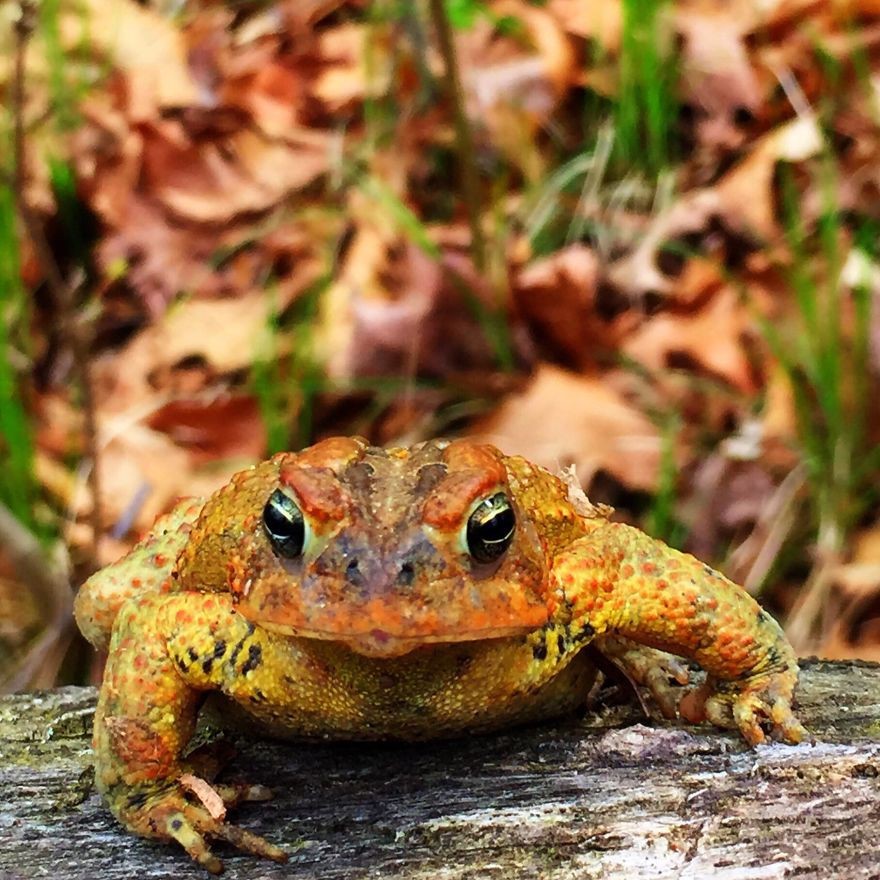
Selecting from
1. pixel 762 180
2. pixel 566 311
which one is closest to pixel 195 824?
pixel 566 311

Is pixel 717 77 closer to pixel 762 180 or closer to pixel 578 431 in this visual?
pixel 762 180

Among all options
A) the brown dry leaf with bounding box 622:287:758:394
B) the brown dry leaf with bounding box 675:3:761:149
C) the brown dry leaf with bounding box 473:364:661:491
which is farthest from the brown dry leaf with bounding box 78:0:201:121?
the brown dry leaf with bounding box 622:287:758:394

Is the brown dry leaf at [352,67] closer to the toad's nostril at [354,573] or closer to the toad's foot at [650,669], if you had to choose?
the toad's foot at [650,669]

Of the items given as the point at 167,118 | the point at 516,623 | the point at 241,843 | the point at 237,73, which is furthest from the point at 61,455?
the point at 516,623

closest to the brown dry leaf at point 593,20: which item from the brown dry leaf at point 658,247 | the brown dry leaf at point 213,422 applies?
the brown dry leaf at point 658,247

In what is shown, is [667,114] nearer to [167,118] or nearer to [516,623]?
[167,118]

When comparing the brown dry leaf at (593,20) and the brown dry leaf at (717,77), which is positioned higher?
the brown dry leaf at (593,20)
